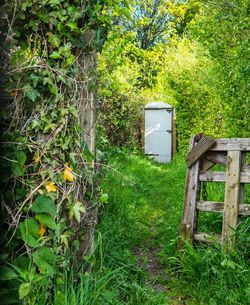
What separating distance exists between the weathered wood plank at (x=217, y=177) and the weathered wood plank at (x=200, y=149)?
173 mm

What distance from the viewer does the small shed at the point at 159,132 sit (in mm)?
15453

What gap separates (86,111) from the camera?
9.43 ft

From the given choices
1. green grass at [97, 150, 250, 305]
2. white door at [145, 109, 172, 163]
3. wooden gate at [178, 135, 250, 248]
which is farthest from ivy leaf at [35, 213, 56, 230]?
white door at [145, 109, 172, 163]

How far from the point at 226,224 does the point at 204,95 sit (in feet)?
34.4

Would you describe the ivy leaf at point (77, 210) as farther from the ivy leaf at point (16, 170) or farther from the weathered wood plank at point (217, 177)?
the weathered wood plank at point (217, 177)

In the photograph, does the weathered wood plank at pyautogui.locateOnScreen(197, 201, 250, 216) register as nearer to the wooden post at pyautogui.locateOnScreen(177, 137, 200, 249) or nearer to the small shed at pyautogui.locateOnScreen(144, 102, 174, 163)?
the wooden post at pyautogui.locateOnScreen(177, 137, 200, 249)

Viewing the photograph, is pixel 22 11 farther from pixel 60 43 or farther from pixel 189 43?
pixel 189 43

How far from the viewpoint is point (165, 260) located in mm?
4527

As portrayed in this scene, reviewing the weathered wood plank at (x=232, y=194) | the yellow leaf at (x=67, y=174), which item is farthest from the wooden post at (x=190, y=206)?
the yellow leaf at (x=67, y=174)

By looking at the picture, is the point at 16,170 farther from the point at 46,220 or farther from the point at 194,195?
the point at 194,195

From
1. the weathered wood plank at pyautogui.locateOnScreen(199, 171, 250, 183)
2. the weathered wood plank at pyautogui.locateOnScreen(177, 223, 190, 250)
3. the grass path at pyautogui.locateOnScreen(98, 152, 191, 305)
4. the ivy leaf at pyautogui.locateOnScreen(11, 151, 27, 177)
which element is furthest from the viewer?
the weathered wood plank at pyautogui.locateOnScreen(177, 223, 190, 250)

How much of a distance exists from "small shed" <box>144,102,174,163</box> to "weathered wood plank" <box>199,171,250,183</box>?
35.4 ft

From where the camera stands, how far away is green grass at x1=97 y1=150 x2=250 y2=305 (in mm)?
3422

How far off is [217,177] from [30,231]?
2.57 meters
